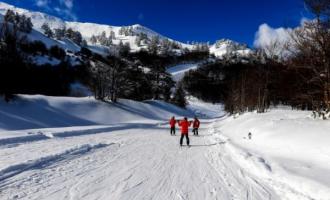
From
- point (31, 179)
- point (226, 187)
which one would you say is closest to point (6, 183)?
point (31, 179)

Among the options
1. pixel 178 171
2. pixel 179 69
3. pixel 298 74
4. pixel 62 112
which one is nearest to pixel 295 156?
pixel 178 171

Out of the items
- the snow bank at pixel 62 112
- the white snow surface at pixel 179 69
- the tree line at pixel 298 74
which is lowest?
the snow bank at pixel 62 112

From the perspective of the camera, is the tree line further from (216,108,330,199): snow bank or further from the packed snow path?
the packed snow path

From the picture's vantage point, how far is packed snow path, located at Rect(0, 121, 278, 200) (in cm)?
766

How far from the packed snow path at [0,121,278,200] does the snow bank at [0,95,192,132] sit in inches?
754

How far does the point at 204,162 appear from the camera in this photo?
12.8 metres

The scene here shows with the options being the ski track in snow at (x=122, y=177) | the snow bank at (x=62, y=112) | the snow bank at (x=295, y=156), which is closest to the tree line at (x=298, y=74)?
the snow bank at (x=295, y=156)

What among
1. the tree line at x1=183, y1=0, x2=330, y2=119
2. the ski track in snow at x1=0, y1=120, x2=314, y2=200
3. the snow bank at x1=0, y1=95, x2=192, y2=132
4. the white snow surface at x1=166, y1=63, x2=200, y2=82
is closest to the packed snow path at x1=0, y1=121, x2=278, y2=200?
the ski track in snow at x1=0, y1=120, x2=314, y2=200

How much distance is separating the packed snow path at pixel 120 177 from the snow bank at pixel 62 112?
19.1 metres

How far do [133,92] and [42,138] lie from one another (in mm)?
55371

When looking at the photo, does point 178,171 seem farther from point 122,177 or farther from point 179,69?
point 179,69

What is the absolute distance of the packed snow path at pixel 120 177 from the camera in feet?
25.1

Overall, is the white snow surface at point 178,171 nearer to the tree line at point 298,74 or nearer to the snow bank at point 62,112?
the tree line at point 298,74

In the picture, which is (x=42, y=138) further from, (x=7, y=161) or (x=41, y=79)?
(x=41, y=79)
